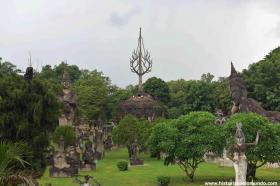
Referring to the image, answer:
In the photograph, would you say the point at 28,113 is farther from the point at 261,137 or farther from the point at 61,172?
the point at 261,137

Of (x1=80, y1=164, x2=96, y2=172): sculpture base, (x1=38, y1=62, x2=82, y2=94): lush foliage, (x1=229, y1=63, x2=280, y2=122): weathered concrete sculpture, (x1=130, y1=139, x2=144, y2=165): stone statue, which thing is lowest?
(x1=80, y1=164, x2=96, y2=172): sculpture base

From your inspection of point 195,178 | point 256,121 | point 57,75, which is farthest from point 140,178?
point 57,75

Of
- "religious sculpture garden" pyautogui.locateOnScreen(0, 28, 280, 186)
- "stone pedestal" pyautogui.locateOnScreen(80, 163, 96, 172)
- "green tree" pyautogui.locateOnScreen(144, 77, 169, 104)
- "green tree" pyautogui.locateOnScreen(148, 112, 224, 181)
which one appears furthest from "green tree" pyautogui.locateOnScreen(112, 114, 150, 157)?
"green tree" pyautogui.locateOnScreen(144, 77, 169, 104)

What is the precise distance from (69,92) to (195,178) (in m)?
24.4

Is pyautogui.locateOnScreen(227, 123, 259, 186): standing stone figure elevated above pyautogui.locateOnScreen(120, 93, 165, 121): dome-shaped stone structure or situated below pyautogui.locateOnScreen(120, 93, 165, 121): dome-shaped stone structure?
below

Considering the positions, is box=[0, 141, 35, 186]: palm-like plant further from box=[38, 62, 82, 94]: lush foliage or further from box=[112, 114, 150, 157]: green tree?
box=[38, 62, 82, 94]: lush foliage

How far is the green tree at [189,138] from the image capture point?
32875 mm

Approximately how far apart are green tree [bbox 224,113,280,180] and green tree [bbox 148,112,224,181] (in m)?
1.04

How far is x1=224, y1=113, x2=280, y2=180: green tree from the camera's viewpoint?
3128 cm

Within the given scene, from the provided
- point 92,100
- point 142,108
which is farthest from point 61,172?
point 92,100

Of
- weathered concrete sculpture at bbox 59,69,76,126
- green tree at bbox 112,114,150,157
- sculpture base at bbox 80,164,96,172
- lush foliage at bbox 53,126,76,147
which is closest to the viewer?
lush foliage at bbox 53,126,76,147

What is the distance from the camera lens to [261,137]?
104ft

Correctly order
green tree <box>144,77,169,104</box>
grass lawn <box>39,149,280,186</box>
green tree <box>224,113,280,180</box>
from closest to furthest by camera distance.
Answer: green tree <box>224,113,280,180</box>, grass lawn <box>39,149,280,186</box>, green tree <box>144,77,169,104</box>

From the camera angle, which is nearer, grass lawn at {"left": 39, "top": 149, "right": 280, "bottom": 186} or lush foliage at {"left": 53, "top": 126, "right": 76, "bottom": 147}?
grass lawn at {"left": 39, "top": 149, "right": 280, "bottom": 186}
